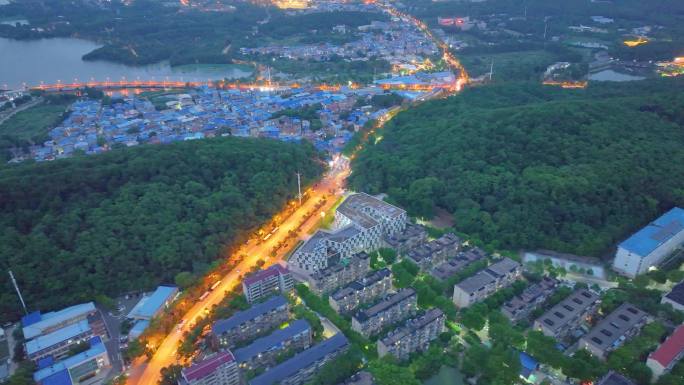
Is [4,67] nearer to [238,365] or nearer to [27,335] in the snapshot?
[27,335]

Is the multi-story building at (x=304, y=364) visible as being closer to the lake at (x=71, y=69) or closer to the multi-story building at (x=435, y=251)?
the multi-story building at (x=435, y=251)

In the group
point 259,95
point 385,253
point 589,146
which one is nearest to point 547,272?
point 385,253

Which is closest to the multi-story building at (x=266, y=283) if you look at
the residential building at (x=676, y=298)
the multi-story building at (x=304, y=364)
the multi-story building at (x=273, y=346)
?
the multi-story building at (x=273, y=346)

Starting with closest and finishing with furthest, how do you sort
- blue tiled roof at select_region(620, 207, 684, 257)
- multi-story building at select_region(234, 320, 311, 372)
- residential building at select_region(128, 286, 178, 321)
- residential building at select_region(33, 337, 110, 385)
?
residential building at select_region(33, 337, 110, 385) → multi-story building at select_region(234, 320, 311, 372) → residential building at select_region(128, 286, 178, 321) → blue tiled roof at select_region(620, 207, 684, 257)

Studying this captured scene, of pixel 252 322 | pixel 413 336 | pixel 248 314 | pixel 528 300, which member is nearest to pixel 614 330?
pixel 528 300

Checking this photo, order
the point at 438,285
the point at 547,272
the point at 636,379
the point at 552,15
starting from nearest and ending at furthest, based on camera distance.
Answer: the point at 636,379 < the point at 438,285 < the point at 547,272 < the point at 552,15

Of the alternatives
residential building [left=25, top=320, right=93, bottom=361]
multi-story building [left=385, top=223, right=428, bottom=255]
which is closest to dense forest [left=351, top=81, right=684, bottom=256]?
multi-story building [left=385, top=223, right=428, bottom=255]

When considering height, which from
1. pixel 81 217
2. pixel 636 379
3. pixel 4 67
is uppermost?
pixel 4 67

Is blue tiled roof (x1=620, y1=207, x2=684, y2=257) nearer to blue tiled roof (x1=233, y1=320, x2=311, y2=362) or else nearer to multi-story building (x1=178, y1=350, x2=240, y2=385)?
blue tiled roof (x1=233, y1=320, x2=311, y2=362)
